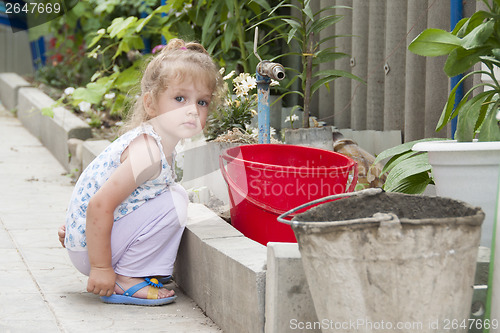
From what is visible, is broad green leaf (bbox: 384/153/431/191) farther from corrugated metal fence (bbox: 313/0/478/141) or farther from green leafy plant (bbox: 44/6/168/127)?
green leafy plant (bbox: 44/6/168/127)

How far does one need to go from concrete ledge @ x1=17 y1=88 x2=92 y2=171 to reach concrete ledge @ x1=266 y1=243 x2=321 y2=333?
3463mm

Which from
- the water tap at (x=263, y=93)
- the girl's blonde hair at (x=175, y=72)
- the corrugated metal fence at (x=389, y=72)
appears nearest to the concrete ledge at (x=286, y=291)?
the girl's blonde hair at (x=175, y=72)

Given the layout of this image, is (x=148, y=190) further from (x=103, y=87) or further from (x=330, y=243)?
(x=103, y=87)

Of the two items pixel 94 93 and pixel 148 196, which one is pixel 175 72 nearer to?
pixel 148 196

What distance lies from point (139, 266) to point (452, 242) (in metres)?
1.37

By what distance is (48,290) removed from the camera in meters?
2.76

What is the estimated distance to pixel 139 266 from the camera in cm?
271

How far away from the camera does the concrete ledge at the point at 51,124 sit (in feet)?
17.5

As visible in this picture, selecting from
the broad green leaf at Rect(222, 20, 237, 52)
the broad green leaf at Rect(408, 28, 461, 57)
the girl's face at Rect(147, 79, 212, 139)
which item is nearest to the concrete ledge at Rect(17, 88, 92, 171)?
the broad green leaf at Rect(222, 20, 237, 52)

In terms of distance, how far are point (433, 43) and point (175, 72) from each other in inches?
38.2

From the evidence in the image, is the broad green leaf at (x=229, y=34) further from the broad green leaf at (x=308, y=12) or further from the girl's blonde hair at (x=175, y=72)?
the girl's blonde hair at (x=175, y=72)

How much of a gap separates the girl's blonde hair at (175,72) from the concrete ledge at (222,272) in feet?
1.51

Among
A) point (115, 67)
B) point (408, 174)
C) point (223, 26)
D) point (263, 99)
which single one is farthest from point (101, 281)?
point (115, 67)

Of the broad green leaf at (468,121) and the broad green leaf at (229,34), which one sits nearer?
the broad green leaf at (468,121)
